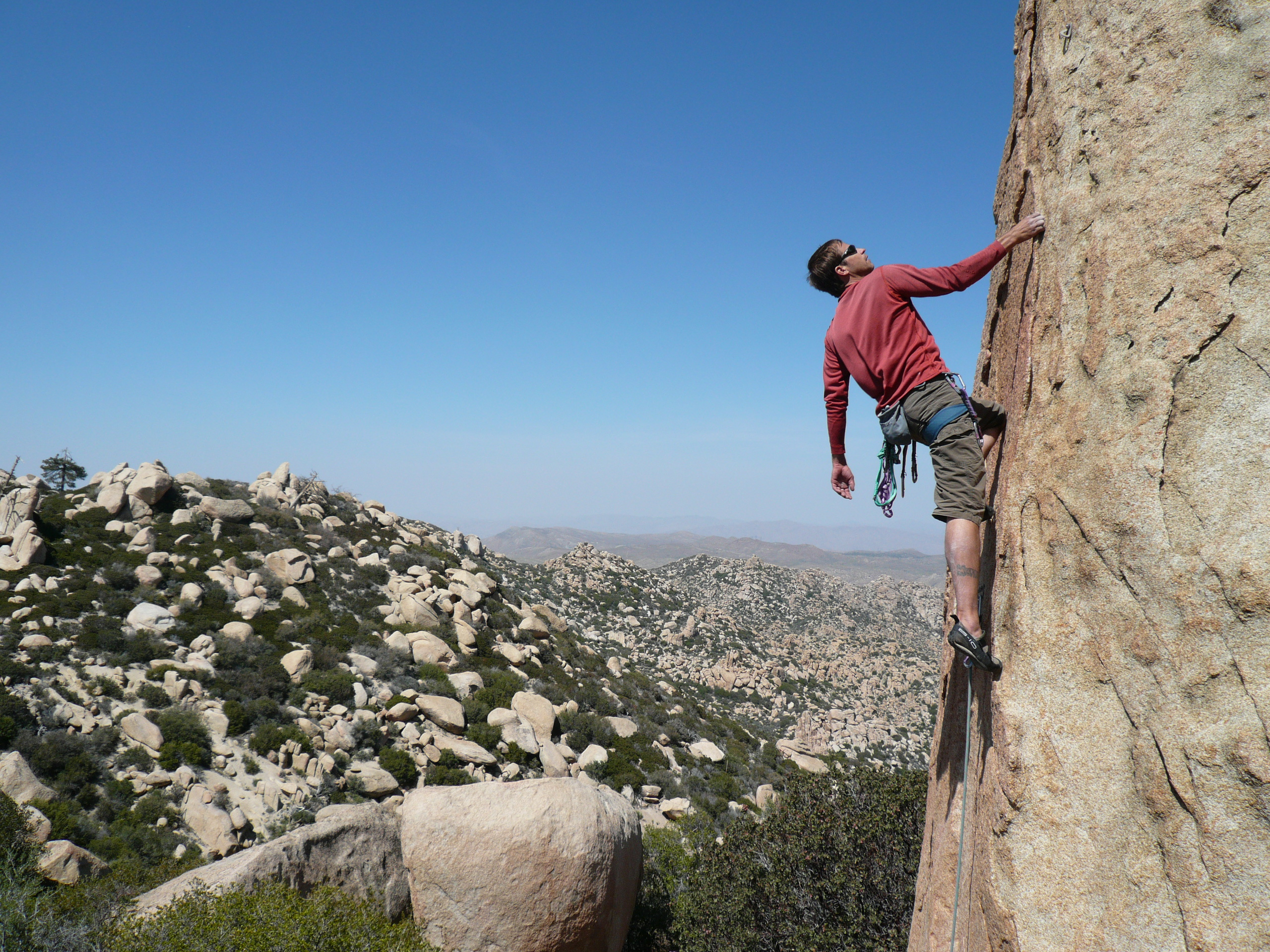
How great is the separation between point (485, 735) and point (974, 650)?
1373 cm

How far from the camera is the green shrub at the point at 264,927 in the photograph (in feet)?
20.7

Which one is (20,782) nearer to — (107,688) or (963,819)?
(107,688)

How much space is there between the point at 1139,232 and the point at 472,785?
9.10m

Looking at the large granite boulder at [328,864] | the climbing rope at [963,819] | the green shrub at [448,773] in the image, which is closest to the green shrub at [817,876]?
the large granite boulder at [328,864]

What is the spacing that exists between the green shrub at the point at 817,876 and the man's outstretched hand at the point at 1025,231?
8162 mm

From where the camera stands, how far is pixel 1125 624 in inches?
115

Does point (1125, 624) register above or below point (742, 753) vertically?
above

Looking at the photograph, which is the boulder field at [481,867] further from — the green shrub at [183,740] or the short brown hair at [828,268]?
the short brown hair at [828,268]

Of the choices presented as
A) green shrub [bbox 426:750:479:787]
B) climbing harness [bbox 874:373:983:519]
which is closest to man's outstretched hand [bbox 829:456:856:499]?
climbing harness [bbox 874:373:983:519]

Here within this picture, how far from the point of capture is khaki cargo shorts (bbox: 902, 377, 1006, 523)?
381 cm

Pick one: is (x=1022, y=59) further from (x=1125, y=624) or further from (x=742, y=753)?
(x=742, y=753)

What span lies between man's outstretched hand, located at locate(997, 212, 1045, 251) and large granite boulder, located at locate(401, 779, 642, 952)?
7943 mm

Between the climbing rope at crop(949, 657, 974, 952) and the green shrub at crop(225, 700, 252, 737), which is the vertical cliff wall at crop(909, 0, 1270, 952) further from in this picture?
the green shrub at crop(225, 700, 252, 737)

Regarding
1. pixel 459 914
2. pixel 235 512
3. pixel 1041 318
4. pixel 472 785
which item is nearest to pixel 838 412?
pixel 1041 318
